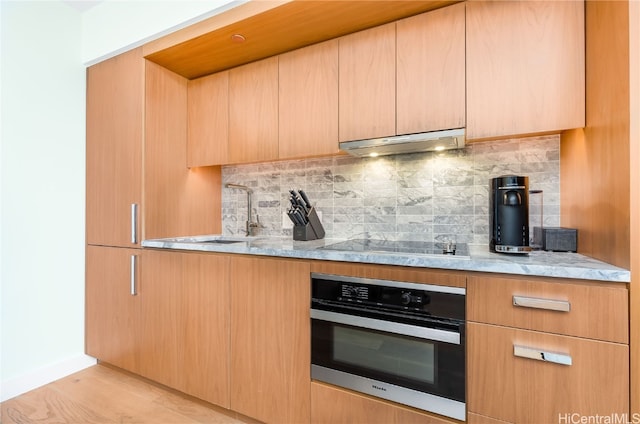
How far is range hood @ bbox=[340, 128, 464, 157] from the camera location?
1.55 meters

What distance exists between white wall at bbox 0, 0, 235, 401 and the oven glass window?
1.92 meters

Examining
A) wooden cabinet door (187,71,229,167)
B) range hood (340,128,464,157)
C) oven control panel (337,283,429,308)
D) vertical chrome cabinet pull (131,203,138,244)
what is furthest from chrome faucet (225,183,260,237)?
oven control panel (337,283,429,308)

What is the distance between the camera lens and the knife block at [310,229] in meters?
2.02

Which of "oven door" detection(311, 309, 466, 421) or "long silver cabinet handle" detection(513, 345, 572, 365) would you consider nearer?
"long silver cabinet handle" detection(513, 345, 572, 365)

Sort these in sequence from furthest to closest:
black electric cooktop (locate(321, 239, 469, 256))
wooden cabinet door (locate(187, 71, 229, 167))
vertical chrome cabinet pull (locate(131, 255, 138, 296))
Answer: wooden cabinet door (locate(187, 71, 229, 167))
vertical chrome cabinet pull (locate(131, 255, 138, 296))
black electric cooktop (locate(321, 239, 469, 256))

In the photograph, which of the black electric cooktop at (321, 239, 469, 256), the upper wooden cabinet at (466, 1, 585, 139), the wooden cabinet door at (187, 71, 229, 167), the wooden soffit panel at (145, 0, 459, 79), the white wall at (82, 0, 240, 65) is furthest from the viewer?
the wooden cabinet door at (187, 71, 229, 167)

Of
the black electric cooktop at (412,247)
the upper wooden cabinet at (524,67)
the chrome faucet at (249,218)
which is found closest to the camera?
the upper wooden cabinet at (524,67)

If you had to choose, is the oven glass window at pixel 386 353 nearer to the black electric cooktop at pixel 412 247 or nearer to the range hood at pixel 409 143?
the black electric cooktop at pixel 412 247

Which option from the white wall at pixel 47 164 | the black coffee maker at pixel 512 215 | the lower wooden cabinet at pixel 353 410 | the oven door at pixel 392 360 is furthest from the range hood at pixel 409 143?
the lower wooden cabinet at pixel 353 410

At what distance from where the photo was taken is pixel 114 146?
223cm

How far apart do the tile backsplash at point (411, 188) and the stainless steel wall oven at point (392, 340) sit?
666 mm

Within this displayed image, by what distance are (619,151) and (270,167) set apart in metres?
1.99

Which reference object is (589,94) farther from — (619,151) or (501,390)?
(501,390)

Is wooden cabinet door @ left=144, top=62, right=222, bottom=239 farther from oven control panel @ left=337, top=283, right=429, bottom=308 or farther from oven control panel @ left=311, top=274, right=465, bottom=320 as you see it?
oven control panel @ left=337, top=283, right=429, bottom=308
